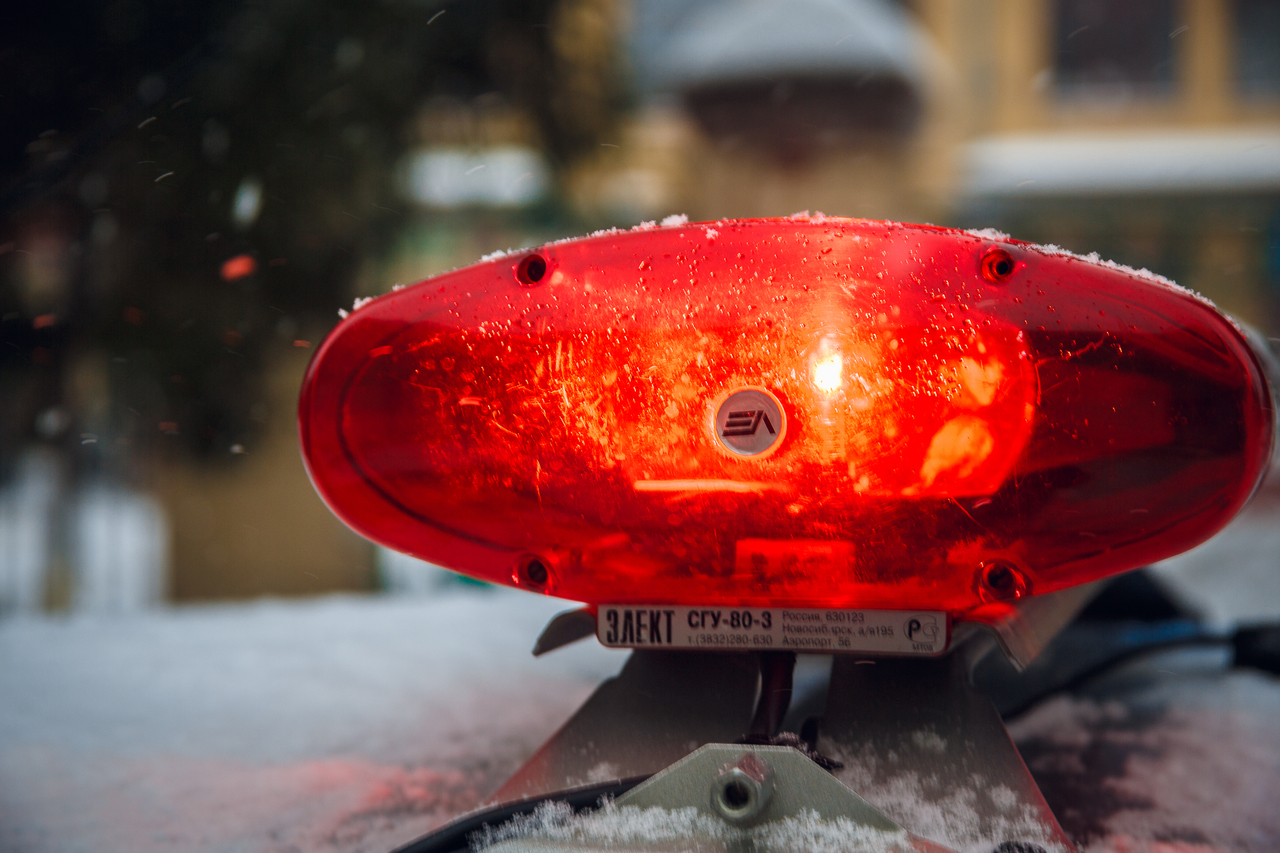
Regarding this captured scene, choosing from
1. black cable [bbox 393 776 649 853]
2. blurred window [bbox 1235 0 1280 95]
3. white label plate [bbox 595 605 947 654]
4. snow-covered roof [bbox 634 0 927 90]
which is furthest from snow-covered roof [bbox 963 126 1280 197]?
black cable [bbox 393 776 649 853]

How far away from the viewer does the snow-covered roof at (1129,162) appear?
418 inches

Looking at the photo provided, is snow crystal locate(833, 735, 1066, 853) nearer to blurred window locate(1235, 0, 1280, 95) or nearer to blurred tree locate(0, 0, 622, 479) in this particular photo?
blurred tree locate(0, 0, 622, 479)

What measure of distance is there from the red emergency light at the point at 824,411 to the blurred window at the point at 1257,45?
13246 mm

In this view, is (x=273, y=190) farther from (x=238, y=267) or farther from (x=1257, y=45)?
(x=1257, y=45)

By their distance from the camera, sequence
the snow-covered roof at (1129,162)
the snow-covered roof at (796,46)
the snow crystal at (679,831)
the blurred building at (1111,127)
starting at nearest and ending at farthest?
the snow crystal at (679,831)
the snow-covered roof at (796,46)
the blurred building at (1111,127)
the snow-covered roof at (1129,162)

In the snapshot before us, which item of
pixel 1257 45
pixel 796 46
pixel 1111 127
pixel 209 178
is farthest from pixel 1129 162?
pixel 209 178

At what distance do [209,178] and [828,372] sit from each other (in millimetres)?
2830

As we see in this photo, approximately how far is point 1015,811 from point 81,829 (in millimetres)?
711

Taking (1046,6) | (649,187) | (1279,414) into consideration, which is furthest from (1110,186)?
(1279,414)

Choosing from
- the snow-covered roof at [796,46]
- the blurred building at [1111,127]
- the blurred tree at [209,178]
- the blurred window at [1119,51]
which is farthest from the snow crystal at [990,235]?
the blurred window at [1119,51]

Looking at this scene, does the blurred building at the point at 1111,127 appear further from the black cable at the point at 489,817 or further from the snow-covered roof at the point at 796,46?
the black cable at the point at 489,817

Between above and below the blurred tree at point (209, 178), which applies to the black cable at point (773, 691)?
below

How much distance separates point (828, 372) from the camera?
→ 62 centimetres

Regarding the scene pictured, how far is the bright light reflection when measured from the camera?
2.04 feet
